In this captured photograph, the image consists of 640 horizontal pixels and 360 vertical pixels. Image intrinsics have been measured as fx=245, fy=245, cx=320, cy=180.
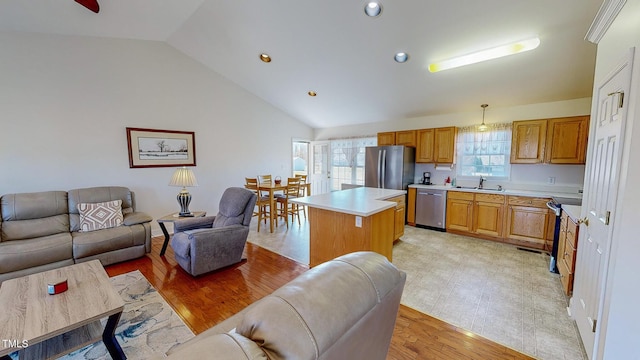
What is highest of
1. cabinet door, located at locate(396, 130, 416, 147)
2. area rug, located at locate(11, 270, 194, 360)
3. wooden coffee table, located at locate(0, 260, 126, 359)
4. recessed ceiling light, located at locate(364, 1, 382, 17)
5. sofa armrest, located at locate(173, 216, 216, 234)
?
recessed ceiling light, located at locate(364, 1, 382, 17)

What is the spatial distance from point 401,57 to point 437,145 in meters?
2.04

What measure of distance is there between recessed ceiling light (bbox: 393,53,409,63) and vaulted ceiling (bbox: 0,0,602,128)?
0.22ft

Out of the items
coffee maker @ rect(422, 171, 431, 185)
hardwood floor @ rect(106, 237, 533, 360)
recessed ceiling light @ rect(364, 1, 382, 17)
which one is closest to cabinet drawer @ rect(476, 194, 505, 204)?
coffee maker @ rect(422, 171, 431, 185)

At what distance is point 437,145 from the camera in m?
4.76

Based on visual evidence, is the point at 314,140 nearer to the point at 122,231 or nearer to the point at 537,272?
the point at 122,231

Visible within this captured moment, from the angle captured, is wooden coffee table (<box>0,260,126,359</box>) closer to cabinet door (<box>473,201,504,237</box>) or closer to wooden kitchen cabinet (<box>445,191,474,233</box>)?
wooden kitchen cabinet (<box>445,191,474,233</box>)

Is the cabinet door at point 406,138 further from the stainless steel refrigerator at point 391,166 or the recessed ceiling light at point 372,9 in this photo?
the recessed ceiling light at point 372,9

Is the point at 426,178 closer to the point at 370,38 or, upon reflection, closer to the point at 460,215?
the point at 460,215

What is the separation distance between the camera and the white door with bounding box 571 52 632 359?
4.83 ft

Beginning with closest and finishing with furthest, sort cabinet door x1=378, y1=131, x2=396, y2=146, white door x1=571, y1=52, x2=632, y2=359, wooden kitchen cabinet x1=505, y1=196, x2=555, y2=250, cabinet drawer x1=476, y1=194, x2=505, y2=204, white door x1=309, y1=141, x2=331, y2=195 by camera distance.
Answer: white door x1=571, y1=52, x2=632, y2=359 < wooden kitchen cabinet x1=505, y1=196, x2=555, y2=250 < cabinet drawer x1=476, y1=194, x2=505, y2=204 < cabinet door x1=378, y1=131, x2=396, y2=146 < white door x1=309, y1=141, x2=331, y2=195

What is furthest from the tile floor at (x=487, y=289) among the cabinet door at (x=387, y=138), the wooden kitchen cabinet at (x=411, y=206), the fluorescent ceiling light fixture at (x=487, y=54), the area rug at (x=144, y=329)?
→ the fluorescent ceiling light fixture at (x=487, y=54)

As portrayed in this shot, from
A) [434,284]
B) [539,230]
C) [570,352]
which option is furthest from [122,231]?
[539,230]

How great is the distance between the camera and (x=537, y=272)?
2.98 meters

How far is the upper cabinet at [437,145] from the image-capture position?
15.1 feet
